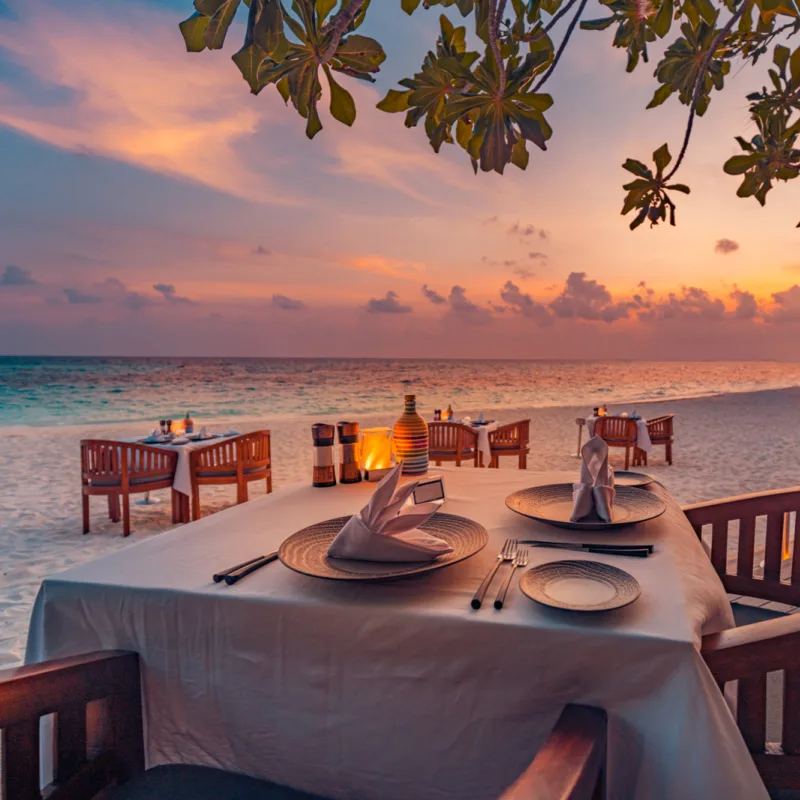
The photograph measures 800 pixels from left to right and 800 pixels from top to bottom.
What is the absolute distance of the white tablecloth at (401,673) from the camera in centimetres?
63

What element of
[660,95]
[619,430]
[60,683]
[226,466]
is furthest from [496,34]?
[619,430]

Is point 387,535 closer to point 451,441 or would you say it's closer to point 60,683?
point 60,683

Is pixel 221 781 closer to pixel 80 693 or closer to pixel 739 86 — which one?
pixel 80 693

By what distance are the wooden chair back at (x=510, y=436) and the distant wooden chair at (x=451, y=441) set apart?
38 cm

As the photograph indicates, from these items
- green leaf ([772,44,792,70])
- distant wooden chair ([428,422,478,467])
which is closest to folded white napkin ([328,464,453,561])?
green leaf ([772,44,792,70])

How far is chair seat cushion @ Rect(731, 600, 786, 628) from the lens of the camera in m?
2.04

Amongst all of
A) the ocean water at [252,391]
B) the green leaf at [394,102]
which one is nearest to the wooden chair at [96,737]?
the green leaf at [394,102]

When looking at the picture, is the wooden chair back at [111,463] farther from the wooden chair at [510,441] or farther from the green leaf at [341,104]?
the green leaf at [341,104]

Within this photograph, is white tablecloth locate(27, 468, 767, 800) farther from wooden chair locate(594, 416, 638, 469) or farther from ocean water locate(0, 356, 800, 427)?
ocean water locate(0, 356, 800, 427)

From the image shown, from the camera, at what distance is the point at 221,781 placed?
31.6 inches

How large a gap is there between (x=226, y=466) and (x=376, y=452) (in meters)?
3.26

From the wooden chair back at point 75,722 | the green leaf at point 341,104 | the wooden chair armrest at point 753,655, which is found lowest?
the wooden chair back at point 75,722

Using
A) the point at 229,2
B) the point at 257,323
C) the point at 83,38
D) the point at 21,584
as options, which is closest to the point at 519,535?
the point at 229,2

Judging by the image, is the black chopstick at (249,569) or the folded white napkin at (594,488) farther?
the folded white napkin at (594,488)
